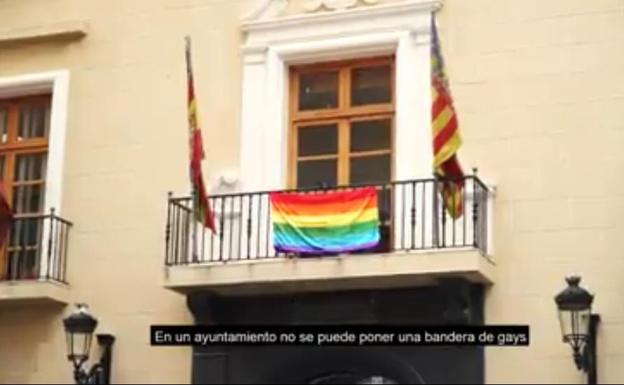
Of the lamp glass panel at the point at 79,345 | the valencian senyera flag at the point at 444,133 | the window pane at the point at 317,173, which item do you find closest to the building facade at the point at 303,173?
the window pane at the point at 317,173

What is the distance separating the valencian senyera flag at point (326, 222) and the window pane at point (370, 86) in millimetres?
1028

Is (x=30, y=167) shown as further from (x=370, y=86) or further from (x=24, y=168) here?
(x=370, y=86)

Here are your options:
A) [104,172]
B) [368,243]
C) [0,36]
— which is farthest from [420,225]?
[0,36]

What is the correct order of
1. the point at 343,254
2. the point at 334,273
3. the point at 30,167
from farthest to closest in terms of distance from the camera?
the point at 30,167 < the point at 343,254 < the point at 334,273

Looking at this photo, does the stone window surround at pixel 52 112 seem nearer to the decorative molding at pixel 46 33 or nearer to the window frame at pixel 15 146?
the window frame at pixel 15 146

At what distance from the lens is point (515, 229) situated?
10242 mm

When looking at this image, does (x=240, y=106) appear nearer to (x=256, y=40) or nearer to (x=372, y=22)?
(x=256, y=40)

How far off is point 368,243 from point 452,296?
750 mm

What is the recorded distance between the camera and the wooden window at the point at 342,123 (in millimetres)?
11023

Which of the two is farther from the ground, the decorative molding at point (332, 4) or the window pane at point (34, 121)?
the decorative molding at point (332, 4)

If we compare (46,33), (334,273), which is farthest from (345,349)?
(46,33)

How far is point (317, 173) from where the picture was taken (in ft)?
36.6

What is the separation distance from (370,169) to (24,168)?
324 cm

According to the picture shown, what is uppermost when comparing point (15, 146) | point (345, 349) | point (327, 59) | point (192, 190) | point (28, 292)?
point (327, 59)
